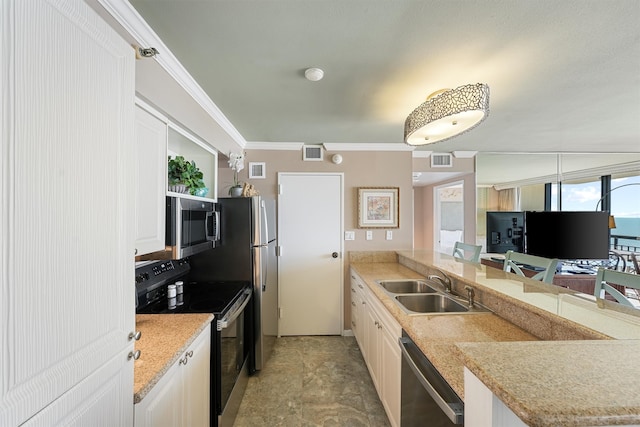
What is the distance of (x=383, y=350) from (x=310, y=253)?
1548 mm

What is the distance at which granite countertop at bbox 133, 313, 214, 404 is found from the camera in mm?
964

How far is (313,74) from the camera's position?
1607 millimetres

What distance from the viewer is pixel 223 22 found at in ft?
3.96

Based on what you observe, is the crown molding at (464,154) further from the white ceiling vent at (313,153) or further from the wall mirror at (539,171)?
the white ceiling vent at (313,153)

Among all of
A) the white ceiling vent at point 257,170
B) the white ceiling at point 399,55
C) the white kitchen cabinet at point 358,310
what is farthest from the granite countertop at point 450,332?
the white ceiling vent at point 257,170

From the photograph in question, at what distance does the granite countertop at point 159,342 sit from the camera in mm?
964

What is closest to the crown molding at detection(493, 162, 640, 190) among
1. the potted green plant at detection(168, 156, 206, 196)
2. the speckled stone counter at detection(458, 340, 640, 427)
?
the speckled stone counter at detection(458, 340, 640, 427)

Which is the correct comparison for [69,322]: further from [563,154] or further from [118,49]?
[563,154]

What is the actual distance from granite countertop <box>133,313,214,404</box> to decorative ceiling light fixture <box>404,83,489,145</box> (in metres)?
1.74

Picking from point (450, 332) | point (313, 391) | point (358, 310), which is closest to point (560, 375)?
point (450, 332)

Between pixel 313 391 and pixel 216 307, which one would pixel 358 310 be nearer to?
pixel 313 391

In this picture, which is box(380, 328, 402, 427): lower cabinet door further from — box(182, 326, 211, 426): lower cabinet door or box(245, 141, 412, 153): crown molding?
box(245, 141, 412, 153): crown molding

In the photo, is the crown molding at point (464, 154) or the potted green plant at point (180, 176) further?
the crown molding at point (464, 154)

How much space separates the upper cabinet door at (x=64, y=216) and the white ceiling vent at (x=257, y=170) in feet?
7.58
